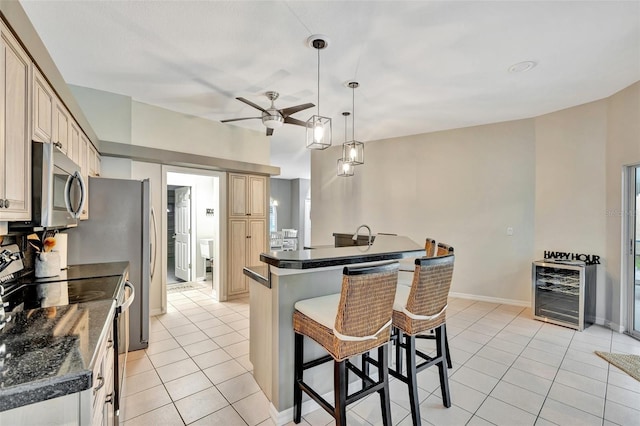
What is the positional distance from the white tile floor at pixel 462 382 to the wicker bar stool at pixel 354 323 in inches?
19.6

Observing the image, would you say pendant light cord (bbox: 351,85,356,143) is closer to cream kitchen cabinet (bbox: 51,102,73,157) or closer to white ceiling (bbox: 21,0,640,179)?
white ceiling (bbox: 21,0,640,179)

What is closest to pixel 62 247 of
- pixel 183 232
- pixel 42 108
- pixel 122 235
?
pixel 122 235

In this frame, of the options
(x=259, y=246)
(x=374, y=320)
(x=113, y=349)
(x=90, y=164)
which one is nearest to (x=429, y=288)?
(x=374, y=320)

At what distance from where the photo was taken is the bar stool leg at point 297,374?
6.28 ft

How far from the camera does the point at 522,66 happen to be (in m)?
2.90

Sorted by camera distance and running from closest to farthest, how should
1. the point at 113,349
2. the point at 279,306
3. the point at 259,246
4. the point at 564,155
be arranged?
A: the point at 113,349 < the point at 279,306 < the point at 564,155 < the point at 259,246

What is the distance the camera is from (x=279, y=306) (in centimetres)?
193

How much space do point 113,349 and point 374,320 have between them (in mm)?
1541

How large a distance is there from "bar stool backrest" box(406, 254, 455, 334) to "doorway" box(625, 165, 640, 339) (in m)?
3.04

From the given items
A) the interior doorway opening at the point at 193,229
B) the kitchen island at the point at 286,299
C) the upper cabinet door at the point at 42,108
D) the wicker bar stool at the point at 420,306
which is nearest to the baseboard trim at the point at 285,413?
the kitchen island at the point at 286,299

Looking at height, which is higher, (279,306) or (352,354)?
(279,306)

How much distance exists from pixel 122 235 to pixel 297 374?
213 cm

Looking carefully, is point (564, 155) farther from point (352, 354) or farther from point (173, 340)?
point (173, 340)

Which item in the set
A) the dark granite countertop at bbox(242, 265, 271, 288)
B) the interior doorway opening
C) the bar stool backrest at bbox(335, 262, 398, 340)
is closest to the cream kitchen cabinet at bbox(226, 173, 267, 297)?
the interior doorway opening
